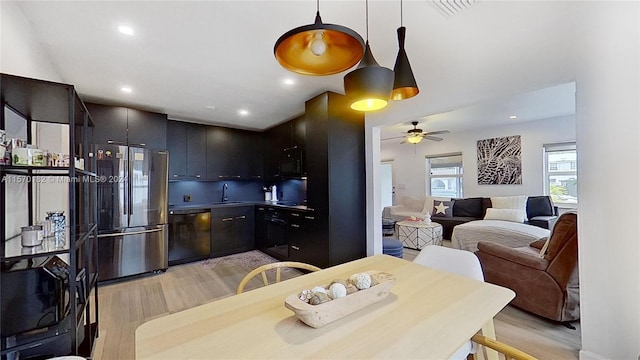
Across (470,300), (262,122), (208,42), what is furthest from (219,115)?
(470,300)

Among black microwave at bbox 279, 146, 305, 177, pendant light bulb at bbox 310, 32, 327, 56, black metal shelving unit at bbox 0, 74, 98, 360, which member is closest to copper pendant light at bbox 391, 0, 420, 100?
pendant light bulb at bbox 310, 32, 327, 56

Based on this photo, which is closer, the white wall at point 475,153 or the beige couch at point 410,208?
the white wall at point 475,153

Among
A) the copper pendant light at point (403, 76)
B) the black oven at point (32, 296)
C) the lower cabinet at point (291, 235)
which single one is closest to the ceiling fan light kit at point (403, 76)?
the copper pendant light at point (403, 76)

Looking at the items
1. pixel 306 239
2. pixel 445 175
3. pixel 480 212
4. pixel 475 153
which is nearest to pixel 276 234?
pixel 306 239

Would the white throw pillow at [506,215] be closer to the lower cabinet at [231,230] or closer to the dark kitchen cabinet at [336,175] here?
the dark kitchen cabinet at [336,175]

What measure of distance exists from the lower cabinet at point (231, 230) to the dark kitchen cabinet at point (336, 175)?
1748mm

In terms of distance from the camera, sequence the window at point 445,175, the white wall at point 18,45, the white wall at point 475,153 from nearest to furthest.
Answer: the white wall at point 18,45 → the white wall at point 475,153 → the window at point 445,175

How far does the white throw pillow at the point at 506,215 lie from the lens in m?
4.64

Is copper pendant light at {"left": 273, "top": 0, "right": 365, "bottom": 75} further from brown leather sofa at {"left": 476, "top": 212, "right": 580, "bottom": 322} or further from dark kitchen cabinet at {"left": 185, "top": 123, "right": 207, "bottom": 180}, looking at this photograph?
dark kitchen cabinet at {"left": 185, "top": 123, "right": 207, "bottom": 180}

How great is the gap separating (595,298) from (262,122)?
4.56 m

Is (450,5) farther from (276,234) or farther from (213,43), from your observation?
(276,234)

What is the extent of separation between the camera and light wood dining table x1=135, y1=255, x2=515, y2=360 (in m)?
0.87

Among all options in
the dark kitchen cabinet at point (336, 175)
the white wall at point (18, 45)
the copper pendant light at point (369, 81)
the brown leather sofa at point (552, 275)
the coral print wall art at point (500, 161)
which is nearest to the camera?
the copper pendant light at point (369, 81)

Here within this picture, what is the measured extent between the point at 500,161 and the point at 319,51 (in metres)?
5.86
